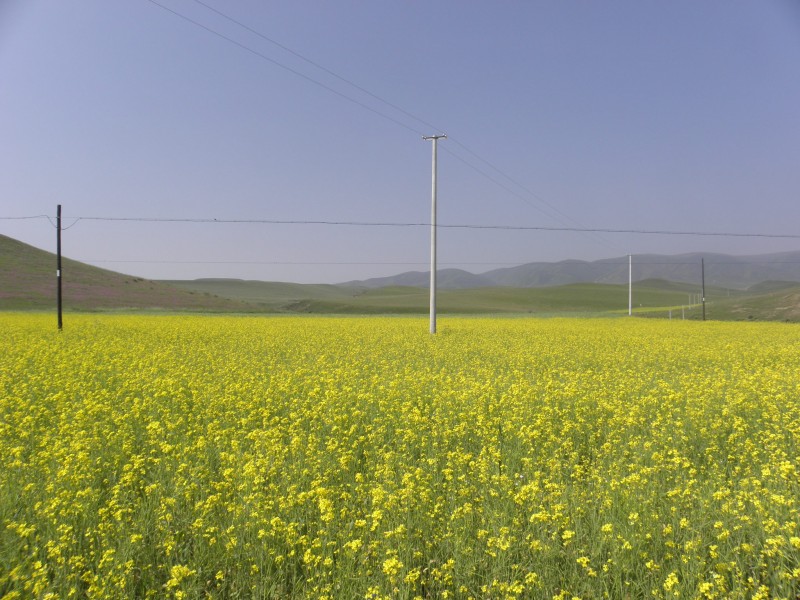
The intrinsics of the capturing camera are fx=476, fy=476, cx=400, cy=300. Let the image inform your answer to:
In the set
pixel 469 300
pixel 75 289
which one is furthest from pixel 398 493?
pixel 469 300

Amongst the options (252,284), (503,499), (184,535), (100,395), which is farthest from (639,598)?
(252,284)

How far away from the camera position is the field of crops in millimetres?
3355

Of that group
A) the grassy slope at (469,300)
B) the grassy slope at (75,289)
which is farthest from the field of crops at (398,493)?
the grassy slope at (469,300)

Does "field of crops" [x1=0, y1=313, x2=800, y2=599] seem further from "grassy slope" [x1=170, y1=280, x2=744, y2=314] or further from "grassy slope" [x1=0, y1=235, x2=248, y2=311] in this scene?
"grassy slope" [x1=170, y1=280, x2=744, y2=314]

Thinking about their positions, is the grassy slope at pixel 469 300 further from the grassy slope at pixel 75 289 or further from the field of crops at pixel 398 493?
the field of crops at pixel 398 493

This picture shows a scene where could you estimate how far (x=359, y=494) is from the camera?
457 centimetres

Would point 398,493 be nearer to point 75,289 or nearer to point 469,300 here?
point 75,289

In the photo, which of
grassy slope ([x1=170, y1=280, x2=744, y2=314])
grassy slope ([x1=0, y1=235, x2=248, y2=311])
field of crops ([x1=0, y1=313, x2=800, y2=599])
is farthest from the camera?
grassy slope ([x1=170, y1=280, x2=744, y2=314])

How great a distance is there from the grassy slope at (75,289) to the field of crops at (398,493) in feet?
158

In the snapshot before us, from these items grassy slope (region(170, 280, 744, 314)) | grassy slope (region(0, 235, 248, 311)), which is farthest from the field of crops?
grassy slope (region(170, 280, 744, 314))

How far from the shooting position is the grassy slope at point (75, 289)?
49.2 meters

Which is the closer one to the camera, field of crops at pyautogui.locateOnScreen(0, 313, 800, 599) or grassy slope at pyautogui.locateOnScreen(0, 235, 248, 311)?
field of crops at pyautogui.locateOnScreen(0, 313, 800, 599)

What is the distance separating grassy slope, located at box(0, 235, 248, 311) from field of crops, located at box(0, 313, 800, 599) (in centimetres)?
4815

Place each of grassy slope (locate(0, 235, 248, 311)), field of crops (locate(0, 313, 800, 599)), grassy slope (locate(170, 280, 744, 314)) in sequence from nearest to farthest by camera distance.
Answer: field of crops (locate(0, 313, 800, 599)) < grassy slope (locate(0, 235, 248, 311)) < grassy slope (locate(170, 280, 744, 314))
